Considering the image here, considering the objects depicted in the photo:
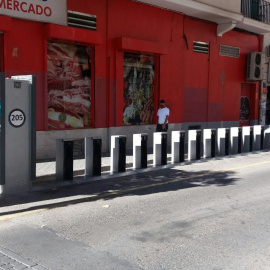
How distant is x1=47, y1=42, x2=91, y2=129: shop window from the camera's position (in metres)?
11.4

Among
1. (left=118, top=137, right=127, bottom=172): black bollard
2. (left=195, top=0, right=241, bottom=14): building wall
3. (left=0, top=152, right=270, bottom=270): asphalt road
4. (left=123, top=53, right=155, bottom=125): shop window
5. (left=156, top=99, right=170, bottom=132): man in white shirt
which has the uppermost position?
(left=195, top=0, right=241, bottom=14): building wall

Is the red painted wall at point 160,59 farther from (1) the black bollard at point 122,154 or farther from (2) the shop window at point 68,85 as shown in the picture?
(1) the black bollard at point 122,154

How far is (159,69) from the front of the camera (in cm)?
1467

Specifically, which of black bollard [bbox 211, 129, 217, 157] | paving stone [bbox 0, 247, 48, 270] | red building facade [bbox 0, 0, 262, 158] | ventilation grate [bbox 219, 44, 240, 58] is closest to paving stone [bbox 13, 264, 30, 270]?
paving stone [bbox 0, 247, 48, 270]

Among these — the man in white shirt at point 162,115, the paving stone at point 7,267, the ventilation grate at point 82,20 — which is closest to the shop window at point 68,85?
the ventilation grate at point 82,20

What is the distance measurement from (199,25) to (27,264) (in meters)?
14.2

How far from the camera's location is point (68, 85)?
39.0 feet

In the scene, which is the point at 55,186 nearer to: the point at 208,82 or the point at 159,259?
Result: the point at 159,259

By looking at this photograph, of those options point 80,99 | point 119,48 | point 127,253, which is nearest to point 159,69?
point 119,48

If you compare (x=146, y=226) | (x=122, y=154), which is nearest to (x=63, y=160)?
(x=122, y=154)

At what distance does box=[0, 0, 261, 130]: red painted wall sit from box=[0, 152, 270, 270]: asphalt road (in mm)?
→ 4596

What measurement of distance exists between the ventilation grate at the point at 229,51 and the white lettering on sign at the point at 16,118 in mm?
12496

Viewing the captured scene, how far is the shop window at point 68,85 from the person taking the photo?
37.5 ft

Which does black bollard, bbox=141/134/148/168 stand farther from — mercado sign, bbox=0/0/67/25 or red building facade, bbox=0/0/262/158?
mercado sign, bbox=0/0/67/25
